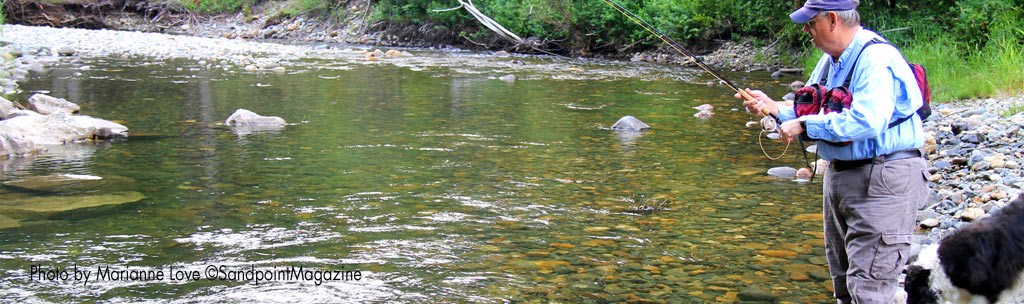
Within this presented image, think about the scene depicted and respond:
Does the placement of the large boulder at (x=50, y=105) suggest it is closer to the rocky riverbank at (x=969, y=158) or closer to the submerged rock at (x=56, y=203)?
the rocky riverbank at (x=969, y=158)

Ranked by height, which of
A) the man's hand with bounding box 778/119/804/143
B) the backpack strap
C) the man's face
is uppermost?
the man's face

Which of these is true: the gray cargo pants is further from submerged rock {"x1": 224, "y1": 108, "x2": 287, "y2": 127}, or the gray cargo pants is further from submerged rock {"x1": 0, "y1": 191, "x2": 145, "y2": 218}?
submerged rock {"x1": 224, "y1": 108, "x2": 287, "y2": 127}

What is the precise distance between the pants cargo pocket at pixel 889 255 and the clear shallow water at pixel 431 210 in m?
1.32

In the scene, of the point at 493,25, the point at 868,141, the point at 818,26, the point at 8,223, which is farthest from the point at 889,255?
the point at 493,25

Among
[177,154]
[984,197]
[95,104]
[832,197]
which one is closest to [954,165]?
[984,197]

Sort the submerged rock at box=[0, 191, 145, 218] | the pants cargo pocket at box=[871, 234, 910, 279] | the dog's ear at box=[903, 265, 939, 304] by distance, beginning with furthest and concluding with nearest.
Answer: the submerged rock at box=[0, 191, 145, 218], the dog's ear at box=[903, 265, 939, 304], the pants cargo pocket at box=[871, 234, 910, 279]

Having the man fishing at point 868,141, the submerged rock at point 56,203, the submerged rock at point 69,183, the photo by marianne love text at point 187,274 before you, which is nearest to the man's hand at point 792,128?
the man fishing at point 868,141

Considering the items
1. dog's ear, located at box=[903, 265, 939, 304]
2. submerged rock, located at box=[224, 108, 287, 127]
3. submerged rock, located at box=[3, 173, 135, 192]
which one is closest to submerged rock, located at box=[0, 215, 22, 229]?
submerged rock, located at box=[3, 173, 135, 192]

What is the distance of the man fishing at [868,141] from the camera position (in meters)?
3.01

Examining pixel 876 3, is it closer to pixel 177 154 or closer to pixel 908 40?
pixel 908 40

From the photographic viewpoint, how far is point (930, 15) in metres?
16.3

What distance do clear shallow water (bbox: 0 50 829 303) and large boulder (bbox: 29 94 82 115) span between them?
0.68 feet

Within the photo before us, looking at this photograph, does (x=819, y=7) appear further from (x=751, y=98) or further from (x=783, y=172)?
(x=783, y=172)

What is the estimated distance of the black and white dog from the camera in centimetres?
327
